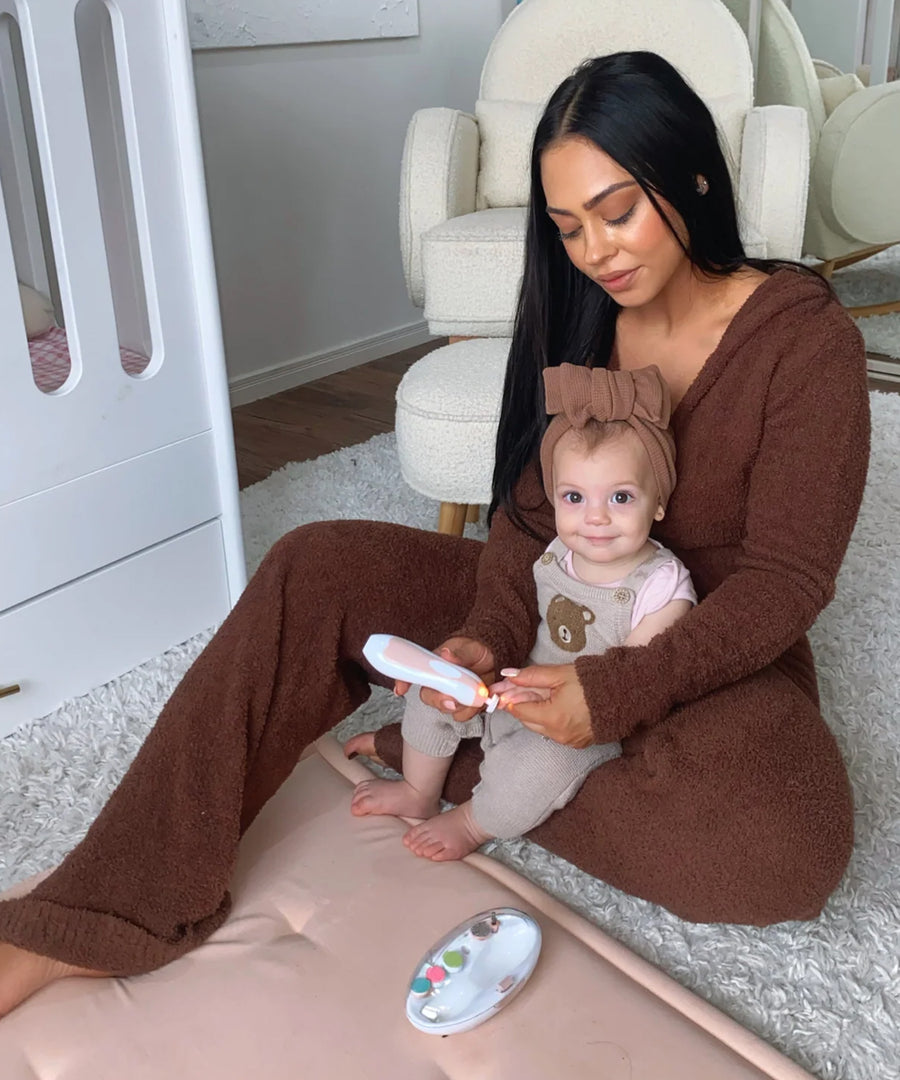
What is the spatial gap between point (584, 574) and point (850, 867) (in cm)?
38

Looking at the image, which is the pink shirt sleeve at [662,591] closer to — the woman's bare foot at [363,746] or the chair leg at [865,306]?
the woman's bare foot at [363,746]

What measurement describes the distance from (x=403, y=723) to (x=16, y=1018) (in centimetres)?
40

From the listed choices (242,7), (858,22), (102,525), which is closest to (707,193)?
(102,525)

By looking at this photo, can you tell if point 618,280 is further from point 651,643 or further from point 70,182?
point 70,182

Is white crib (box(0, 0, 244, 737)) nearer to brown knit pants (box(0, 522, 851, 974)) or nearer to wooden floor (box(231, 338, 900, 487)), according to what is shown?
brown knit pants (box(0, 522, 851, 974))

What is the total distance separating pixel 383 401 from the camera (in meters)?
2.36

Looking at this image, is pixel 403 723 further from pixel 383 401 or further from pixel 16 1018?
pixel 383 401

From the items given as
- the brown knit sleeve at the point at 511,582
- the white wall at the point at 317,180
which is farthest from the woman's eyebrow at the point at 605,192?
the white wall at the point at 317,180

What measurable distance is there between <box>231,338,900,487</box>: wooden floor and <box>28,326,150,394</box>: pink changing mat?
610 millimetres

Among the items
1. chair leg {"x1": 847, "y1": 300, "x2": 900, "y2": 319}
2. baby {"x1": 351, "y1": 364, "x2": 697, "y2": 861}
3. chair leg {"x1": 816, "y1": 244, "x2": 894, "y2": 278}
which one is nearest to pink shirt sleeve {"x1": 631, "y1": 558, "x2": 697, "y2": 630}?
baby {"x1": 351, "y1": 364, "x2": 697, "y2": 861}

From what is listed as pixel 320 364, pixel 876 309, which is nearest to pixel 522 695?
pixel 320 364

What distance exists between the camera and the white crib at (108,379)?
3.72 feet

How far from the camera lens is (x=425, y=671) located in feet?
2.66

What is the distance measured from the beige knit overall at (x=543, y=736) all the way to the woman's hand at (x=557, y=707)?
61mm
